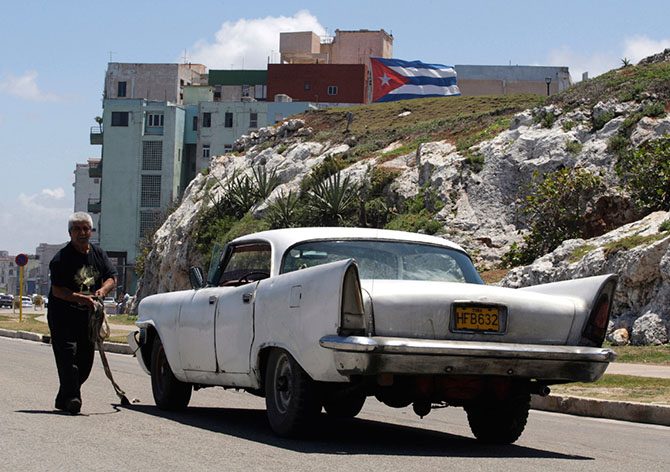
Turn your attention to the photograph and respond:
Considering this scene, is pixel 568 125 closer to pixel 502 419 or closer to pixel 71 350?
pixel 71 350

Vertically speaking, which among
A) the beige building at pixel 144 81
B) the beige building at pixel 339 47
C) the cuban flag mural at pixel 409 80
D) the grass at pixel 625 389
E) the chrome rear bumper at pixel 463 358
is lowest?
the grass at pixel 625 389

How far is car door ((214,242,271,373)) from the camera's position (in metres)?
9.73

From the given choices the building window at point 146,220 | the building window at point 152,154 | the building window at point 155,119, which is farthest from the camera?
the building window at point 152,154

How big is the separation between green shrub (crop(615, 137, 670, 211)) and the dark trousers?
82.4ft

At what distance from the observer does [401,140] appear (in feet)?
191

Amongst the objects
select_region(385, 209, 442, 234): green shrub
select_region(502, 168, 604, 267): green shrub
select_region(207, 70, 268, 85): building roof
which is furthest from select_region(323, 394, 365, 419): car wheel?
select_region(207, 70, 268, 85): building roof

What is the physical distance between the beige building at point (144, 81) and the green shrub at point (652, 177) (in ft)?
279

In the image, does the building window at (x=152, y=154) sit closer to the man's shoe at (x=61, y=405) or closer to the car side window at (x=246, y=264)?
the man's shoe at (x=61, y=405)

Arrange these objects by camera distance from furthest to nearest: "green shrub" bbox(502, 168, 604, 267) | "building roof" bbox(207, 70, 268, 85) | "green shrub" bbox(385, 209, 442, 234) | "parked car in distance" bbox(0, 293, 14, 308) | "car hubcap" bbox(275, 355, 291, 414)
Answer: "building roof" bbox(207, 70, 268, 85)
"parked car in distance" bbox(0, 293, 14, 308)
"green shrub" bbox(385, 209, 442, 234)
"green shrub" bbox(502, 168, 604, 267)
"car hubcap" bbox(275, 355, 291, 414)

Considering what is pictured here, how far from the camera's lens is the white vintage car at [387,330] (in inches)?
331

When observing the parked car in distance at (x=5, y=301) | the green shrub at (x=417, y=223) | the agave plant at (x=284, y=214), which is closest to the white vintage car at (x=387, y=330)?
the green shrub at (x=417, y=223)

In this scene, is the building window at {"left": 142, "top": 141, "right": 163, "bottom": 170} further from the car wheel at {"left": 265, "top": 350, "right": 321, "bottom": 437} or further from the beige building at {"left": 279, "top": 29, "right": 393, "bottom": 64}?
the car wheel at {"left": 265, "top": 350, "right": 321, "bottom": 437}

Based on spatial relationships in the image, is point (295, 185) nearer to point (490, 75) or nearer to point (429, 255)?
point (429, 255)

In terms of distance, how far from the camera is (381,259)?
9.71 m
